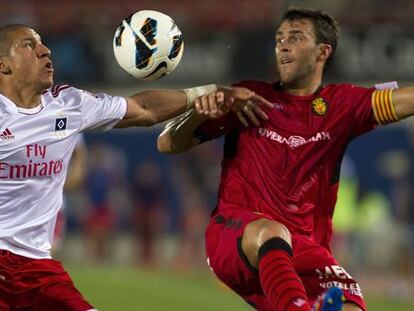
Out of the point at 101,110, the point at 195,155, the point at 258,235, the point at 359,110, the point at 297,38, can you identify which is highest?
the point at 297,38

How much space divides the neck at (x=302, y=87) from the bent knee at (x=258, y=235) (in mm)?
932

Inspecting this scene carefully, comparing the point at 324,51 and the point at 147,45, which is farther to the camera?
the point at 324,51

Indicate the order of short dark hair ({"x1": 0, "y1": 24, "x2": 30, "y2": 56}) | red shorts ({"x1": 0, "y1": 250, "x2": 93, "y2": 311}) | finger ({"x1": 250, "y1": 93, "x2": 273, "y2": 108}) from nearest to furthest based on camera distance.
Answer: red shorts ({"x1": 0, "y1": 250, "x2": 93, "y2": 311})
short dark hair ({"x1": 0, "y1": 24, "x2": 30, "y2": 56})
finger ({"x1": 250, "y1": 93, "x2": 273, "y2": 108})

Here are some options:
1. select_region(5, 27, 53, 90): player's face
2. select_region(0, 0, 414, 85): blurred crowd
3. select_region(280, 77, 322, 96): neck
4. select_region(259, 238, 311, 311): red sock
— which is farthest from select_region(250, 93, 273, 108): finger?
select_region(0, 0, 414, 85): blurred crowd

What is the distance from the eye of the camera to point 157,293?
42.8 feet

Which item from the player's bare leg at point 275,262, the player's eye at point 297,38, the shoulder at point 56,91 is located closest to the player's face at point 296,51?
the player's eye at point 297,38

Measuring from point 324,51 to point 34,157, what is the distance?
195 centimetres

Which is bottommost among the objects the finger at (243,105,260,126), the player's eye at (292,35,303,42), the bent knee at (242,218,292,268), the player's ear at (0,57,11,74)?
the bent knee at (242,218,292,268)

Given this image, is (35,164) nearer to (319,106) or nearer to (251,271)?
(251,271)

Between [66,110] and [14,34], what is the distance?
52cm

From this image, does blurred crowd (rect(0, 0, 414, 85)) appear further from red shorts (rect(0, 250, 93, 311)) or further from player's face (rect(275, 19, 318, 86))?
red shorts (rect(0, 250, 93, 311))

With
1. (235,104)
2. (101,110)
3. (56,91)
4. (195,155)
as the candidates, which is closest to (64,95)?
(56,91)

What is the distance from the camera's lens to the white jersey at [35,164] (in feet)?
20.1

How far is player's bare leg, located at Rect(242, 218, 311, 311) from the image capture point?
230 inches
